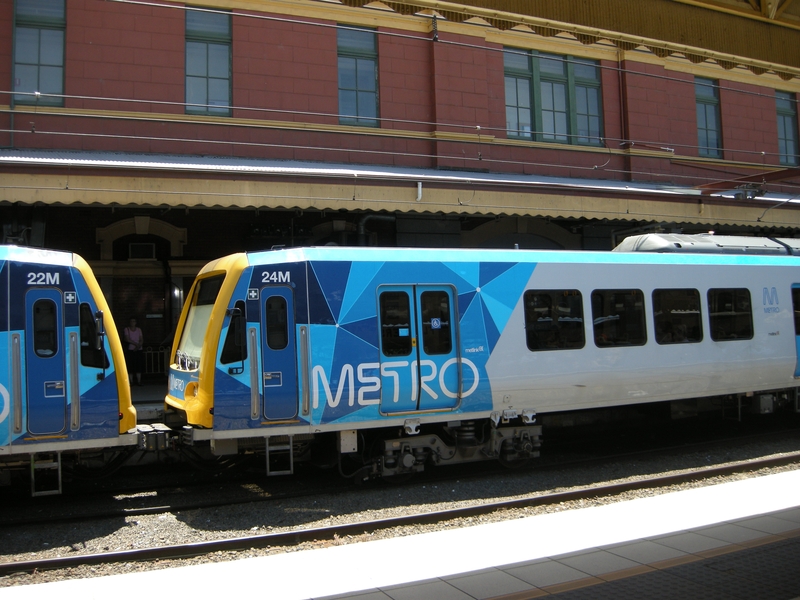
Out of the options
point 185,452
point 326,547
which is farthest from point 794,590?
point 185,452

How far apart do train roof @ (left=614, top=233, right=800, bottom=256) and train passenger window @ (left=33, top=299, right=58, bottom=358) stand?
29.4 feet

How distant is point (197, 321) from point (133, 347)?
5.84 metres

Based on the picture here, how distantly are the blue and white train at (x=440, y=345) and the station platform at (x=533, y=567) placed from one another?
2.09m

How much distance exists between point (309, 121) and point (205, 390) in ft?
25.5

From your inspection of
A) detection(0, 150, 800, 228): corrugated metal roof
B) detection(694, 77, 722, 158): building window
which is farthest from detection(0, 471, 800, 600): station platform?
detection(694, 77, 722, 158): building window

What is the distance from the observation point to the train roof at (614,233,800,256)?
36.3ft

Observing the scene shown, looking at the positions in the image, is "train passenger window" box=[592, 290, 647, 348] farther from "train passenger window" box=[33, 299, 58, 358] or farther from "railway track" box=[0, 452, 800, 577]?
"train passenger window" box=[33, 299, 58, 358]

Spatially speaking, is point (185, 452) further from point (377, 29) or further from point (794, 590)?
point (377, 29)

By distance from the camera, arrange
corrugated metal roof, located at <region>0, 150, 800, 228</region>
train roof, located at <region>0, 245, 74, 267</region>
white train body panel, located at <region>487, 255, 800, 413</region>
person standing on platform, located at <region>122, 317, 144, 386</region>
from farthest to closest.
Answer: person standing on platform, located at <region>122, 317, 144, 386</region> → corrugated metal roof, located at <region>0, 150, 800, 228</region> → white train body panel, located at <region>487, 255, 800, 413</region> → train roof, located at <region>0, 245, 74, 267</region>

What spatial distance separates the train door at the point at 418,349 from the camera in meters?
8.47

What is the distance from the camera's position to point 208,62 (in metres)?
13.5

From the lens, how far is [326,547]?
21.2ft

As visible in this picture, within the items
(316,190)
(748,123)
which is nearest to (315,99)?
(316,190)

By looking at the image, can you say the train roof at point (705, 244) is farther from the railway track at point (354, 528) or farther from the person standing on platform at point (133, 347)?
the person standing on platform at point (133, 347)
